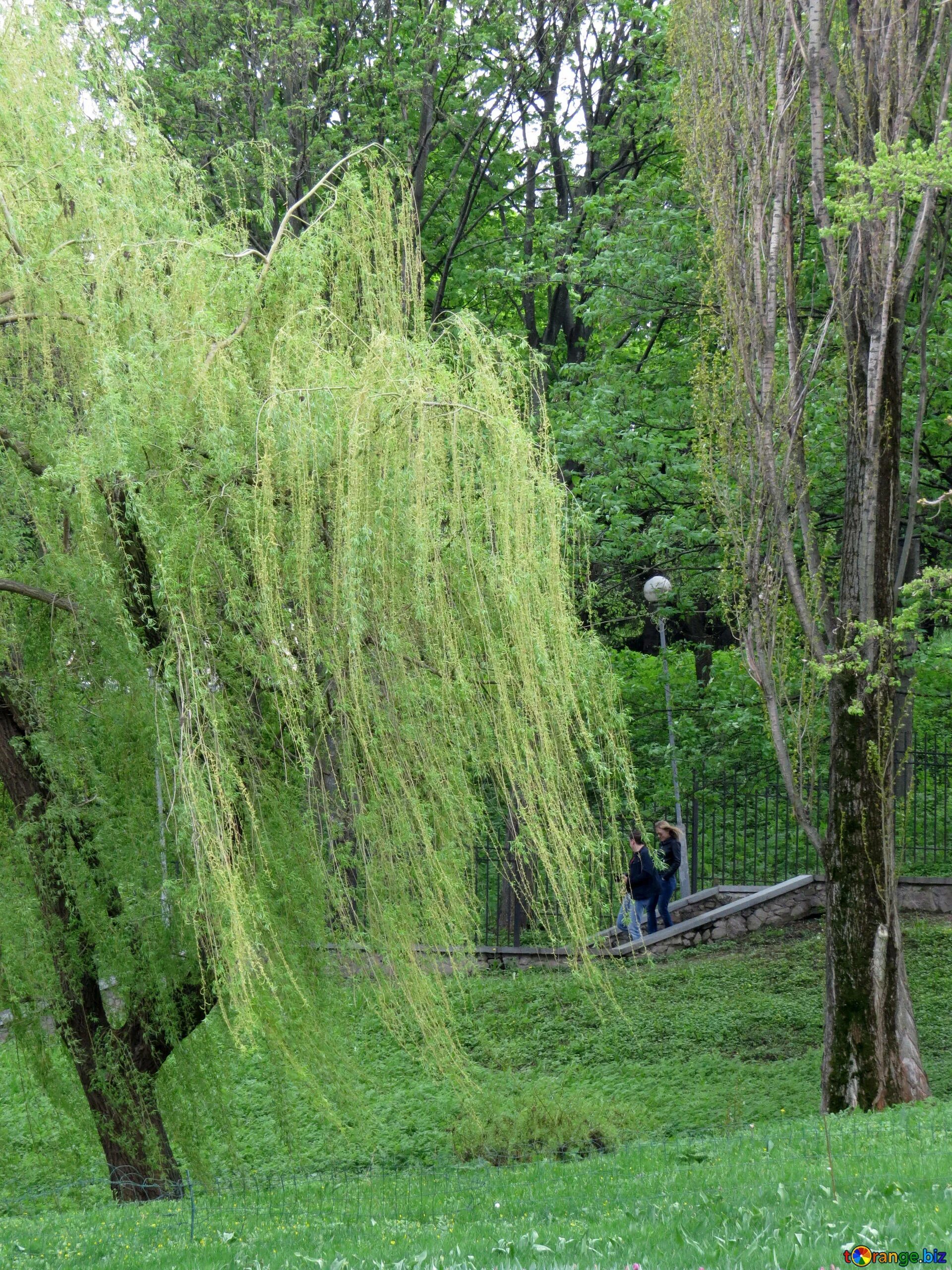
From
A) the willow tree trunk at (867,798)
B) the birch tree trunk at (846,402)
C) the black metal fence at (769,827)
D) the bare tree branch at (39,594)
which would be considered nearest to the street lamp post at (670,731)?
the black metal fence at (769,827)

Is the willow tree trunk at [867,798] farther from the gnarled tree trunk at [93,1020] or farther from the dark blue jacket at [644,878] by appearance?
the dark blue jacket at [644,878]

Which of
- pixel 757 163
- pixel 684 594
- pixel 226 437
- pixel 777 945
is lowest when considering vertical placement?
pixel 777 945

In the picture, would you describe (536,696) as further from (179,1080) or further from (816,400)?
(816,400)

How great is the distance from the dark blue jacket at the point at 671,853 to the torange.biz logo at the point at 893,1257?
40.2ft

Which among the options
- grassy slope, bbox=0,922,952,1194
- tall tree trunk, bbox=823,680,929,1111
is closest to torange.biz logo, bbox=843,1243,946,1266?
grassy slope, bbox=0,922,952,1194

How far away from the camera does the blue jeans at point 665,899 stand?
55.4 ft

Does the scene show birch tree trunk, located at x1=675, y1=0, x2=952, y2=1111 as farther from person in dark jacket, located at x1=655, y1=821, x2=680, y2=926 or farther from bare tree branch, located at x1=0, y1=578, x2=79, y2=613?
person in dark jacket, located at x1=655, y1=821, x2=680, y2=926

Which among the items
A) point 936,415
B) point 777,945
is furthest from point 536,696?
point 777,945

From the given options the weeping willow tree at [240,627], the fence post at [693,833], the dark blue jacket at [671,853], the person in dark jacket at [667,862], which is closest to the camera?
the weeping willow tree at [240,627]

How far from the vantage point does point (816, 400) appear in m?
12.7

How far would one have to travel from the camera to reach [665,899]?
16984 mm

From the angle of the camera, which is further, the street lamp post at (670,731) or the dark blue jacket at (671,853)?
the dark blue jacket at (671,853)

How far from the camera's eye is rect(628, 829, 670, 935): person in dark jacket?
16109 millimetres

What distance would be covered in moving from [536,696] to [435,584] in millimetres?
770
